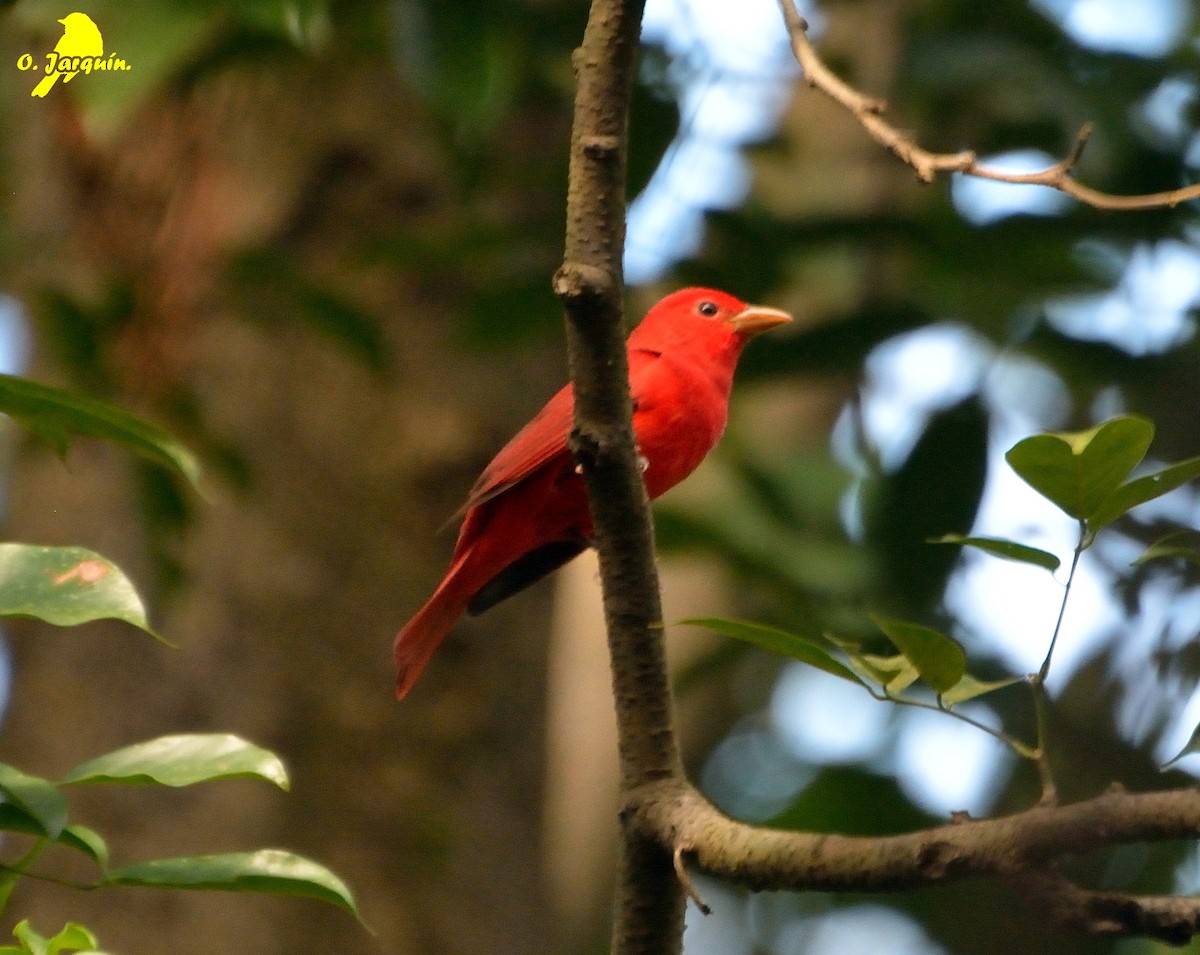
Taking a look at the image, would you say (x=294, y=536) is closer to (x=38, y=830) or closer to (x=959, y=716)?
(x=38, y=830)

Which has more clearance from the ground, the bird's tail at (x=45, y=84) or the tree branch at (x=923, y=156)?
the bird's tail at (x=45, y=84)

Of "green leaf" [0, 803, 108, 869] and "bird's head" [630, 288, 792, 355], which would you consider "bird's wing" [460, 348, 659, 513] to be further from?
"green leaf" [0, 803, 108, 869]

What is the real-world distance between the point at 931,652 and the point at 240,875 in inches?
35.9

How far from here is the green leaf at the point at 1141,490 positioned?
187 centimetres

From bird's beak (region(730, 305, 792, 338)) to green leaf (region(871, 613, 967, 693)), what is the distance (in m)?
2.41

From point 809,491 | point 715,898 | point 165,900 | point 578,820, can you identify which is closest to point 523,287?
point 809,491

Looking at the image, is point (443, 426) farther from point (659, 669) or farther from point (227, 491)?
point (659, 669)

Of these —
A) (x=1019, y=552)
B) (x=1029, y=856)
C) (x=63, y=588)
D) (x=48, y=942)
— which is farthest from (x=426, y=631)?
(x=1029, y=856)

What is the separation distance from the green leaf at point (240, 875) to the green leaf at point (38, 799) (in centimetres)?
14

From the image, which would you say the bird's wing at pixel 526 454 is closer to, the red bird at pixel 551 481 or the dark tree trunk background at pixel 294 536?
the red bird at pixel 551 481

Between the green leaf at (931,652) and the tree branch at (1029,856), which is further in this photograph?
the green leaf at (931,652)

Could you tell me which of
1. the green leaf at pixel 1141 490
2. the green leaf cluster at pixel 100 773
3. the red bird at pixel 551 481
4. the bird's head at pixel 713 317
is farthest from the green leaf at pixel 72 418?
the bird's head at pixel 713 317

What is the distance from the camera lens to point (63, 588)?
6.48ft

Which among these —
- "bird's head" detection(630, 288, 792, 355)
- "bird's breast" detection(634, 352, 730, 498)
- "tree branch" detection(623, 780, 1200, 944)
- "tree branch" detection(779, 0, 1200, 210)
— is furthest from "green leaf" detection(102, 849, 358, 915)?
"bird's head" detection(630, 288, 792, 355)
